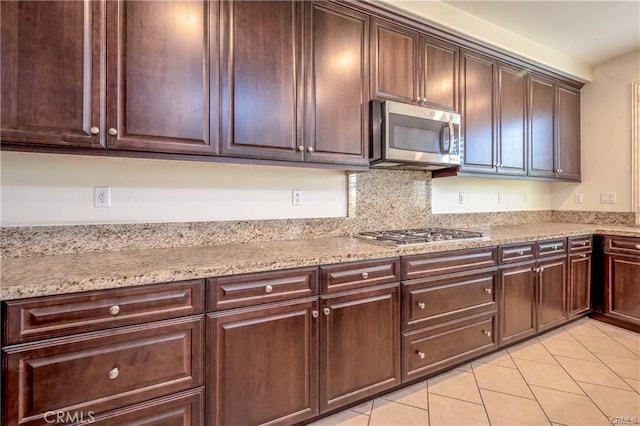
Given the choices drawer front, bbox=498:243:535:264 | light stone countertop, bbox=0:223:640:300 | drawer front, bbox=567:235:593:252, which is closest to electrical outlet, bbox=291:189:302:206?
light stone countertop, bbox=0:223:640:300

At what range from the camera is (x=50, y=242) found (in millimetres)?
1501

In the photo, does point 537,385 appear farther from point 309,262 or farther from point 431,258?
point 309,262

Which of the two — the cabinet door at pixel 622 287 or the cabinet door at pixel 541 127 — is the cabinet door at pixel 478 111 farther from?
the cabinet door at pixel 622 287

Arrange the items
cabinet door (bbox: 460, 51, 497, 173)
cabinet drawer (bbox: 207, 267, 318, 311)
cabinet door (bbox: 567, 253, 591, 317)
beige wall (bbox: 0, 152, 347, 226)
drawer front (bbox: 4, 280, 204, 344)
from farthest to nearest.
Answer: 1. cabinet door (bbox: 567, 253, 591, 317)
2. cabinet door (bbox: 460, 51, 497, 173)
3. beige wall (bbox: 0, 152, 347, 226)
4. cabinet drawer (bbox: 207, 267, 318, 311)
5. drawer front (bbox: 4, 280, 204, 344)

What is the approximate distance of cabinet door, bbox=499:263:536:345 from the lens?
2.26m

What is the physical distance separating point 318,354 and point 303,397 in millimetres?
211

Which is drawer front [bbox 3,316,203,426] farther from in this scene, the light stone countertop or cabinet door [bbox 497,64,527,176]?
cabinet door [bbox 497,64,527,176]

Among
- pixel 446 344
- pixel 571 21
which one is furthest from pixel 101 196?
pixel 571 21

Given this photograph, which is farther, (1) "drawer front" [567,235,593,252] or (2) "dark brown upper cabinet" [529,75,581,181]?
(2) "dark brown upper cabinet" [529,75,581,181]

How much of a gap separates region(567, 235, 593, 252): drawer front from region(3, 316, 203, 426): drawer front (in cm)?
302

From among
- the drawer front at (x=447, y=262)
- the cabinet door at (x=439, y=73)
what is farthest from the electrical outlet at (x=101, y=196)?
the cabinet door at (x=439, y=73)

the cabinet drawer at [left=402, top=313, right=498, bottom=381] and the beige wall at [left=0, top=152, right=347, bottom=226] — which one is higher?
the beige wall at [left=0, top=152, right=347, bottom=226]

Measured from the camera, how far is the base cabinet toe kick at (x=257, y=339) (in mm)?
1058

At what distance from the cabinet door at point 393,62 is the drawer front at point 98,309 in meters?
1.62
